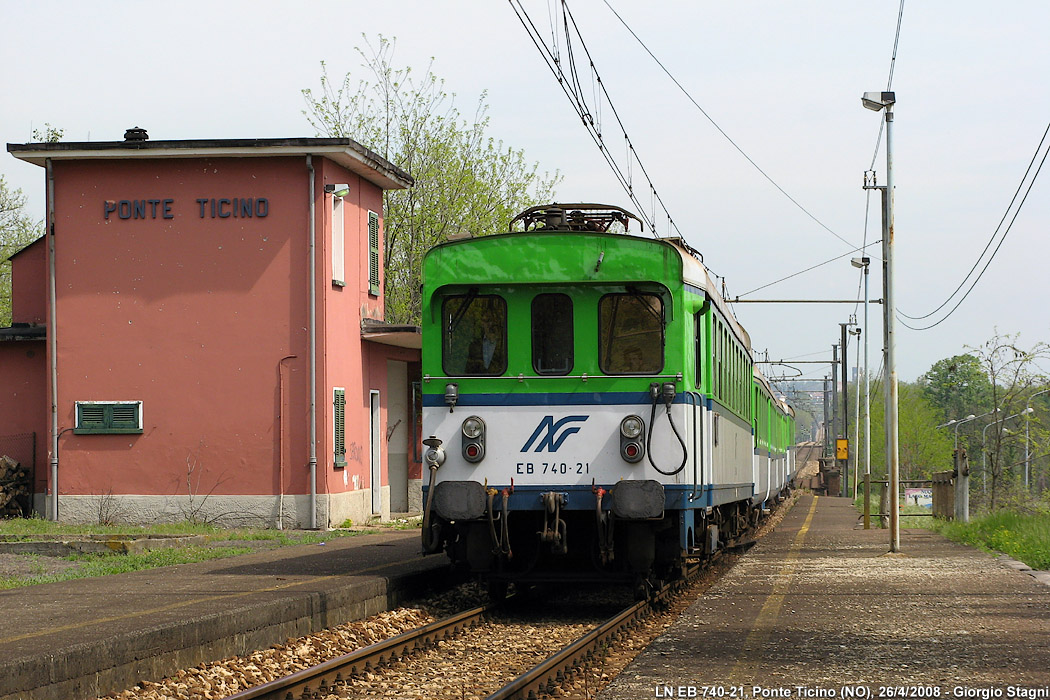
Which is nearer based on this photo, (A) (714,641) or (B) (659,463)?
(A) (714,641)

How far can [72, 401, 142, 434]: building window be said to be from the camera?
20.2m

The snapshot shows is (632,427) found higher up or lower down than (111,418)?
higher up

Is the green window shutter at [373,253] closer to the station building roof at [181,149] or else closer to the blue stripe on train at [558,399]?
the station building roof at [181,149]

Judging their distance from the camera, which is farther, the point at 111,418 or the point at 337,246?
the point at 337,246

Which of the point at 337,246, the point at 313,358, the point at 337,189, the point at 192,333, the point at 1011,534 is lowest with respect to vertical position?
the point at 1011,534

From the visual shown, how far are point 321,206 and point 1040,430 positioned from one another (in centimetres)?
1807

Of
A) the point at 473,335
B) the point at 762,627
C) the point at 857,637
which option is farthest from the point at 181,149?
the point at 857,637

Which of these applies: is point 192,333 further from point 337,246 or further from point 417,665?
point 417,665

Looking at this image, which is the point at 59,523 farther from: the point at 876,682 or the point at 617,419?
the point at 876,682

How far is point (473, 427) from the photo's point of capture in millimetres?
11055

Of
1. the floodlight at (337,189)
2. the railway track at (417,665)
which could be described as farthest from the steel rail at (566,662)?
the floodlight at (337,189)

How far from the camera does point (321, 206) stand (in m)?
20.2

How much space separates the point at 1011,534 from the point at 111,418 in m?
13.8

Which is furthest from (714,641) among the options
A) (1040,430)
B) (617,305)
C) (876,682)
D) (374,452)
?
(1040,430)
